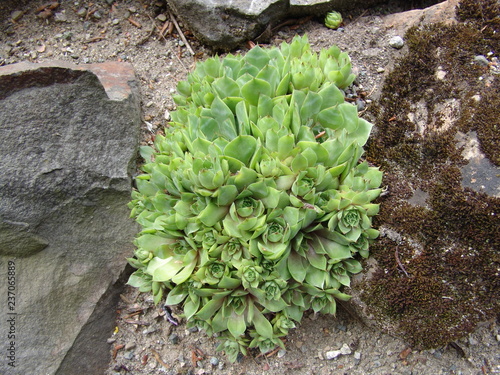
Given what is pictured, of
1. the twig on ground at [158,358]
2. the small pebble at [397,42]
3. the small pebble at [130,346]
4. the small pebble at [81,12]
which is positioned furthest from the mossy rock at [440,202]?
the small pebble at [81,12]

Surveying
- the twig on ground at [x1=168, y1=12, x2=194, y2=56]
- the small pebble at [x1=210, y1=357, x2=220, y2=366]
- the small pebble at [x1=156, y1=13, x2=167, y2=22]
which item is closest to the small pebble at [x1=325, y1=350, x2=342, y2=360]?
the small pebble at [x1=210, y1=357, x2=220, y2=366]

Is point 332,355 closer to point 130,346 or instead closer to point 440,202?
point 440,202

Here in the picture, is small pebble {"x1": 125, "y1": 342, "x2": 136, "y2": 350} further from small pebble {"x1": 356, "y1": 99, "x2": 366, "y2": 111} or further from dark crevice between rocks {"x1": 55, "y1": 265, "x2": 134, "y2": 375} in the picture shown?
small pebble {"x1": 356, "y1": 99, "x2": 366, "y2": 111}

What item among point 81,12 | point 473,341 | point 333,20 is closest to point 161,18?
point 81,12

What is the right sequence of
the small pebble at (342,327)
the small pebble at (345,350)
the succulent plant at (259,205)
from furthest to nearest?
1. the small pebble at (342,327)
2. the small pebble at (345,350)
3. the succulent plant at (259,205)

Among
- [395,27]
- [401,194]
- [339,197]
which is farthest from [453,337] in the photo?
[395,27]

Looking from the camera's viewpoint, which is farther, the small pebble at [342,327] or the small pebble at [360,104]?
the small pebble at [360,104]

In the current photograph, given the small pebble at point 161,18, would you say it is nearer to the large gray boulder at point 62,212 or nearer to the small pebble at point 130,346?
the large gray boulder at point 62,212

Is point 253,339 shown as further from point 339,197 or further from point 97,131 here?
point 97,131
